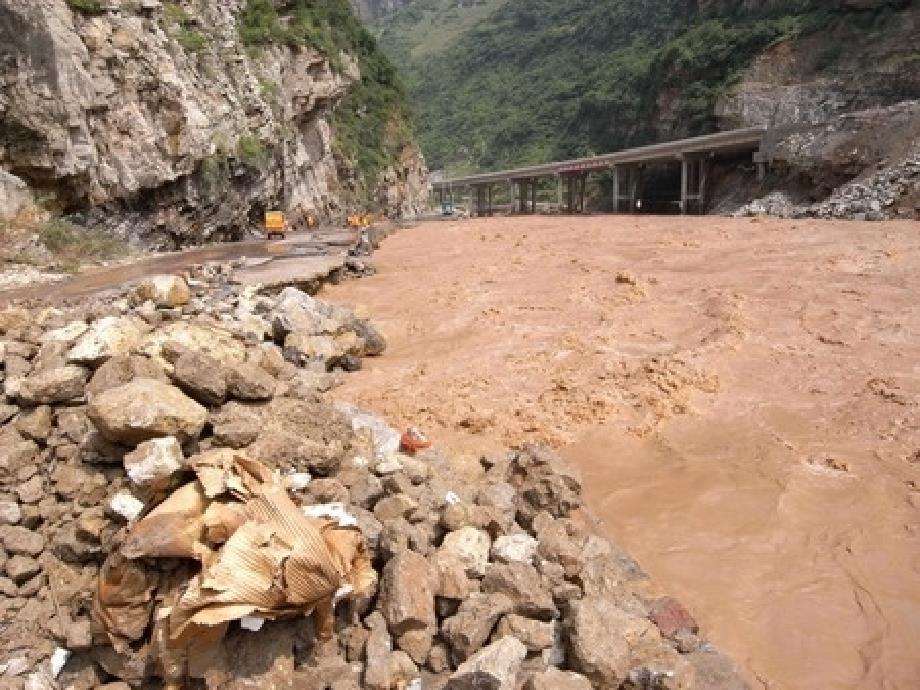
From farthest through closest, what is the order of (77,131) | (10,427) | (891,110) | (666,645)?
(891,110)
(77,131)
(10,427)
(666,645)

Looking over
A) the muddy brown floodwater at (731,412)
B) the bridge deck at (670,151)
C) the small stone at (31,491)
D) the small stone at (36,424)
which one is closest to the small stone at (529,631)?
the muddy brown floodwater at (731,412)

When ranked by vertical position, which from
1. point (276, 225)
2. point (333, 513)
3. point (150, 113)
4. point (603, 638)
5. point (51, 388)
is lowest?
point (276, 225)

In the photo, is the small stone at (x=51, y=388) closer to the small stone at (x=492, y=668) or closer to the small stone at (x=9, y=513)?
the small stone at (x=9, y=513)

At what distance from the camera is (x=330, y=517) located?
3.72 m

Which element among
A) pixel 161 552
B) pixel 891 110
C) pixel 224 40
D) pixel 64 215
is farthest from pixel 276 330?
pixel 891 110

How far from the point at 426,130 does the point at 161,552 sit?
119509mm

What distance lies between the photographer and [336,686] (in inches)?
125

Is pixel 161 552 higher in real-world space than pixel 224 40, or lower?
lower

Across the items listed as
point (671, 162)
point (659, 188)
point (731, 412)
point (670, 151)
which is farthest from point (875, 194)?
point (659, 188)

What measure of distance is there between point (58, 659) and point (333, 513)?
166 cm

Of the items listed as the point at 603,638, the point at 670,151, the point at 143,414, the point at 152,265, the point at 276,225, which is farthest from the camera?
the point at 670,151

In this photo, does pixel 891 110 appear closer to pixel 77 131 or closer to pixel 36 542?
pixel 77 131

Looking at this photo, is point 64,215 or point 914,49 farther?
point 914,49

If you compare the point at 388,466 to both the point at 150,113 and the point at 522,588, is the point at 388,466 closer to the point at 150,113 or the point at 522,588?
the point at 522,588
